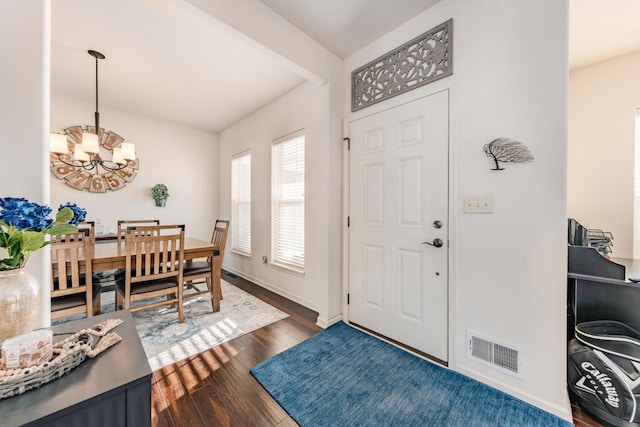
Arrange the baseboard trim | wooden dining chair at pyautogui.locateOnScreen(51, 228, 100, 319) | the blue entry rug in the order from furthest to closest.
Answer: the baseboard trim → wooden dining chair at pyautogui.locateOnScreen(51, 228, 100, 319) → the blue entry rug

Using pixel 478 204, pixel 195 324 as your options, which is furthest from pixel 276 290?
pixel 478 204

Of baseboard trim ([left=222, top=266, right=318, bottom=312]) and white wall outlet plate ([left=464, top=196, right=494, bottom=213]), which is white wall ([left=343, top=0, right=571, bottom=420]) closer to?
white wall outlet plate ([left=464, top=196, right=494, bottom=213])

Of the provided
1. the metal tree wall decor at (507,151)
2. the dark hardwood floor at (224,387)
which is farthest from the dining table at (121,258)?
the metal tree wall decor at (507,151)

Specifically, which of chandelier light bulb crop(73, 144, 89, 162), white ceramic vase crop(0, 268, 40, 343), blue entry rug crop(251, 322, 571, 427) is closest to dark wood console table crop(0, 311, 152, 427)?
white ceramic vase crop(0, 268, 40, 343)

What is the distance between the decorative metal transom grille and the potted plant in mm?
3459

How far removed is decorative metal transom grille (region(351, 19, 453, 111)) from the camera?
1826 mm

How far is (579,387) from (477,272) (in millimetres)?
759

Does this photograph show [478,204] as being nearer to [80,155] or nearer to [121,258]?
[121,258]

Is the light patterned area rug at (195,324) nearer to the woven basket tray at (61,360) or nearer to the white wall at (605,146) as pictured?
the woven basket tray at (61,360)

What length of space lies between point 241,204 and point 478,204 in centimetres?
361

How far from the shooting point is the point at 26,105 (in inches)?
40.0

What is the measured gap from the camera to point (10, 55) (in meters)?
0.98

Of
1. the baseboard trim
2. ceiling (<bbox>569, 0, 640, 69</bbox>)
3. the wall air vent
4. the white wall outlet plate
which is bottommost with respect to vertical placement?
the baseboard trim

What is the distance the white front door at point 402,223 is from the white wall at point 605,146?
1586 mm
